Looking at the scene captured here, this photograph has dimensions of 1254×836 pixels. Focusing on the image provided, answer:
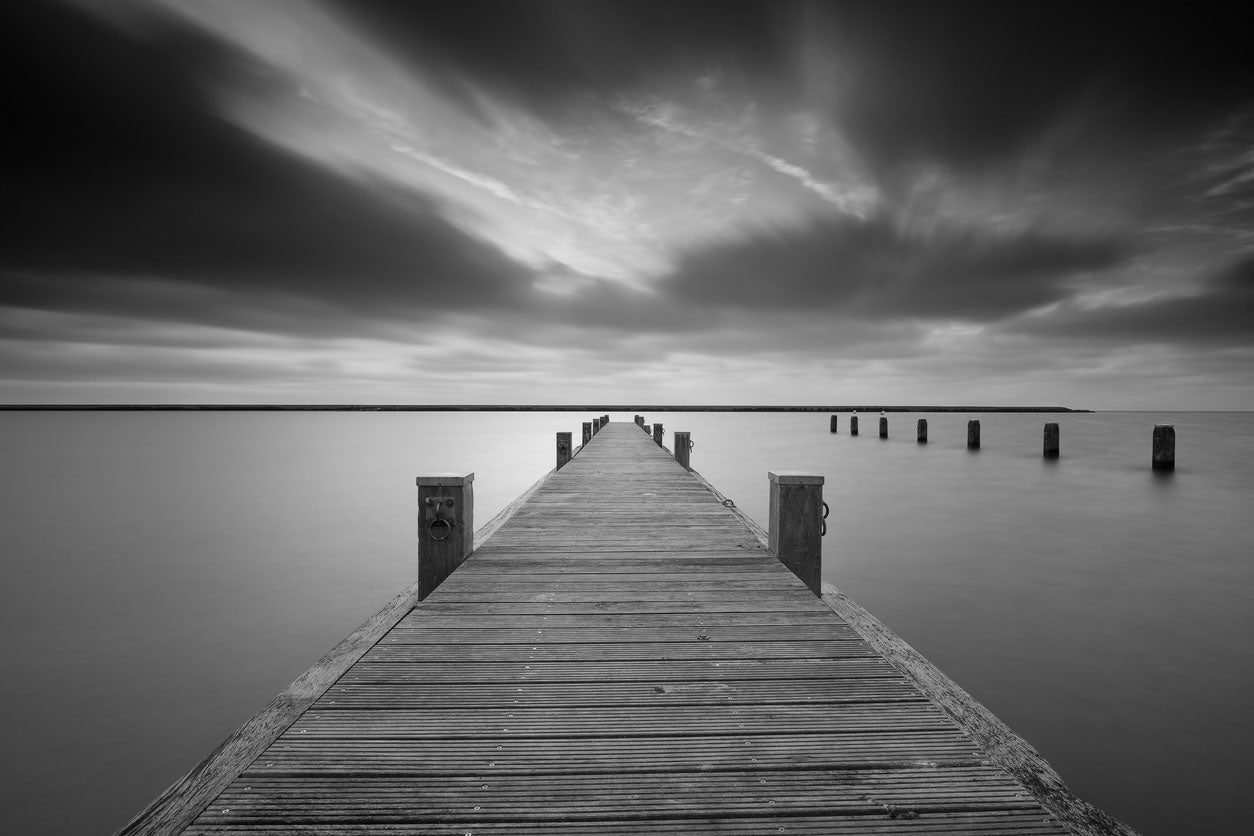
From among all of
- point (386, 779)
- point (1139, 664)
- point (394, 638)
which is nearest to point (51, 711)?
point (394, 638)

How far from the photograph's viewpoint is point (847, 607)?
4.12 meters

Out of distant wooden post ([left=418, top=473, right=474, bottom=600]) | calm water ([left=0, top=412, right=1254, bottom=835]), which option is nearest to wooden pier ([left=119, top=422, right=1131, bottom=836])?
distant wooden post ([left=418, top=473, right=474, bottom=600])

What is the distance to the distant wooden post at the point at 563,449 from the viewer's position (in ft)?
42.8

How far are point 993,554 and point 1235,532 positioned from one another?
230 inches

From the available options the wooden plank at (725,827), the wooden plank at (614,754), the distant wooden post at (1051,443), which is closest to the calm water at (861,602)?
the wooden plank at (614,754)

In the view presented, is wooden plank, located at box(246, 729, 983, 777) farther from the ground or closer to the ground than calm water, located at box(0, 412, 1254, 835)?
farther from the ground

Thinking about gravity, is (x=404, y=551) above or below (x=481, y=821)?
below

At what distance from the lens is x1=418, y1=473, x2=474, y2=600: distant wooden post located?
4.48 m

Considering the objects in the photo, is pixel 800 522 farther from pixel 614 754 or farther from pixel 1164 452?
pixel 1164 452

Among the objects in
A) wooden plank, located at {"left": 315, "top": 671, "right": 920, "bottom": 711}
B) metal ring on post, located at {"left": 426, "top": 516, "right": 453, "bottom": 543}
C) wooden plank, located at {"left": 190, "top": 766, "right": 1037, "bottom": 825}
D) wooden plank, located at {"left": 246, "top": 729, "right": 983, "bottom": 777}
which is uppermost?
metal ring on post, located at {"left": 426, "top": 516, "right": 453, "bottom": 543}

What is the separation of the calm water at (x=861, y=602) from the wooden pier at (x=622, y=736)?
2.63 m

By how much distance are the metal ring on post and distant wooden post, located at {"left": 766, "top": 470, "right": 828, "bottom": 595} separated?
253cm

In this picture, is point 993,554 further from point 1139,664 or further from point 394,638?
point 394,638

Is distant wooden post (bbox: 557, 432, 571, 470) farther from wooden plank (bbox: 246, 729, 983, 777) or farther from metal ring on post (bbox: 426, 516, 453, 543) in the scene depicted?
wooden plank (bbox: 246, 729, 983, 777)
